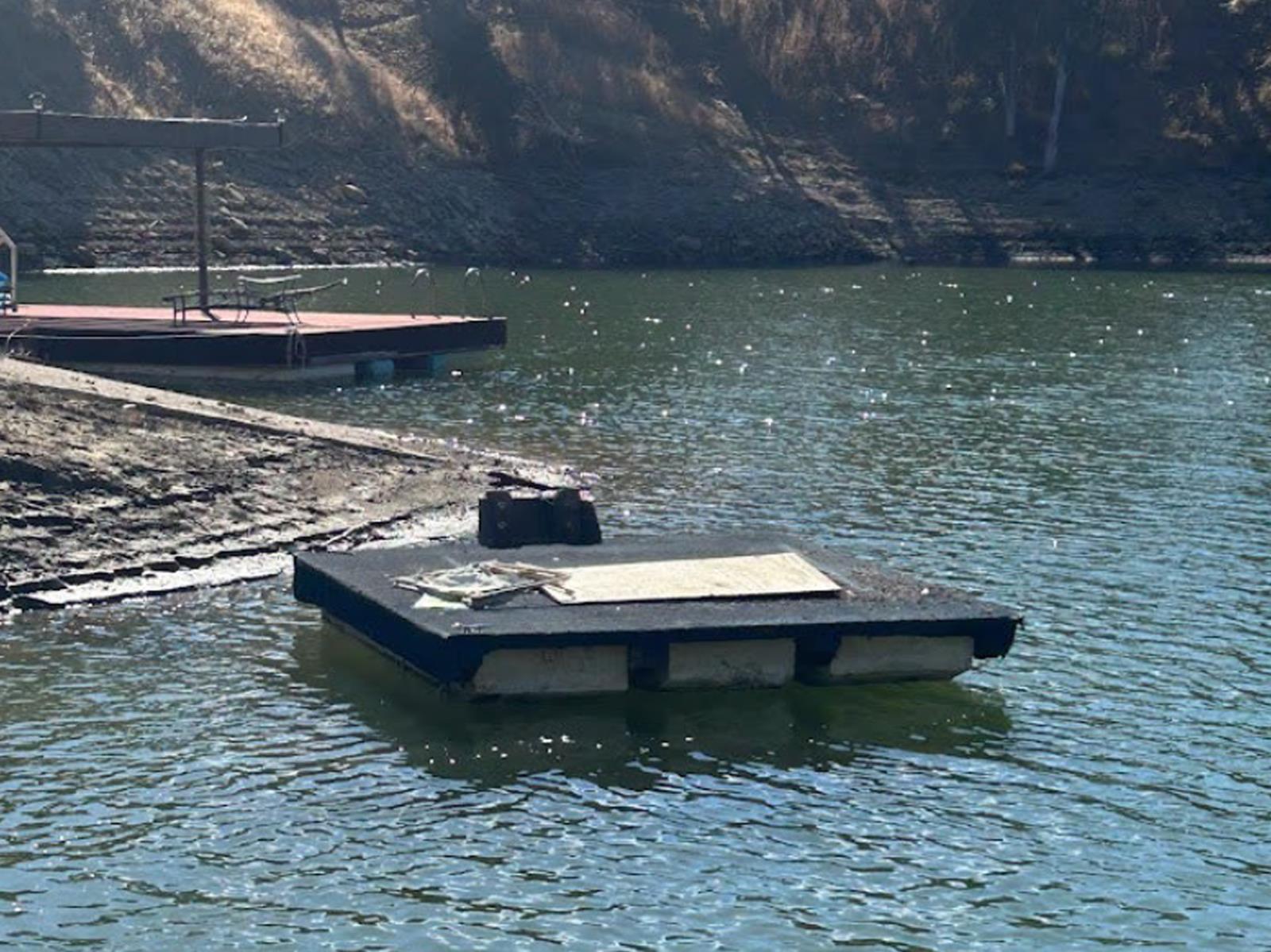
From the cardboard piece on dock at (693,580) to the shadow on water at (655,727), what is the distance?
1.01m

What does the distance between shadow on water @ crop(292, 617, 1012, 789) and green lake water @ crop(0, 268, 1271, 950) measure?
4 centimetres

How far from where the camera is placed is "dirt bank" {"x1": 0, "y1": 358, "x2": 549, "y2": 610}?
75.1 feet

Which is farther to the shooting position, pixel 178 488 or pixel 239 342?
pixel 239 342

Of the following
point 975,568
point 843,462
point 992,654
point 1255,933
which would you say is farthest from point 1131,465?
point 1255,933

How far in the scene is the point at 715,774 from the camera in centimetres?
1708

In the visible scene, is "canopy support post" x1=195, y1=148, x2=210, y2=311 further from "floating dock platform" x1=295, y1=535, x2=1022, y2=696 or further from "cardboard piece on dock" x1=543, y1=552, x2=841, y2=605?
"cardboard piece on dock" x1=543, y1=552, x2=841, y2=605

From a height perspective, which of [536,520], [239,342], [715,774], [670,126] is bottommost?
[715,774]

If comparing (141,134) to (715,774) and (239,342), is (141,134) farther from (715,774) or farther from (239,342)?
(715,774)

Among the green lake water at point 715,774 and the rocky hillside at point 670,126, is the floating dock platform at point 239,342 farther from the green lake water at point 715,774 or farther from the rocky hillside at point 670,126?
the rocky hillside at point 670,126

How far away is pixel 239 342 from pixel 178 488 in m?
16.5

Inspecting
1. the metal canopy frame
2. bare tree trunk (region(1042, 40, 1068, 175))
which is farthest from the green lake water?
bare tree trunk (region(1042, 40, 1068, 175))

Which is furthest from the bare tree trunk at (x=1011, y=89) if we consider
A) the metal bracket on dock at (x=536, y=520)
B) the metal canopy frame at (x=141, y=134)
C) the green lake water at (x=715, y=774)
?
the metal bracket on dock at (x=536, y=520)

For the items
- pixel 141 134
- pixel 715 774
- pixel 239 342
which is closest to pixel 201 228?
pixel 141 134

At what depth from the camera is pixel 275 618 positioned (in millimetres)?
21719
